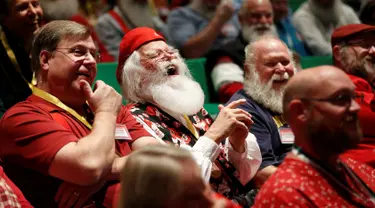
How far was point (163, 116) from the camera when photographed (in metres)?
3.29

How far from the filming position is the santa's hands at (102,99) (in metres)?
2.72

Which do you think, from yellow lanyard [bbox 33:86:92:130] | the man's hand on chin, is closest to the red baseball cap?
the man's hand on chin

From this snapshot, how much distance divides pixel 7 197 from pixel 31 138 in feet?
0.86

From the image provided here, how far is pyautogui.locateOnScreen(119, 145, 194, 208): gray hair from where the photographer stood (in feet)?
5.98

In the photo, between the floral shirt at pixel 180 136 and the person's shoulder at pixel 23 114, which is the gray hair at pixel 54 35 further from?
the floral shirt at pixel 180 136

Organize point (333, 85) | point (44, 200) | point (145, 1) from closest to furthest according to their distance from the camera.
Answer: point (333, 85) → point (44, 200) → point (145, 1)

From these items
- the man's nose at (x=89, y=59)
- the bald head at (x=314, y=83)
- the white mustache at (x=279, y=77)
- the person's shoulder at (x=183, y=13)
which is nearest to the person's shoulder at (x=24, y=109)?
the man's nose at (x=89, y=59)

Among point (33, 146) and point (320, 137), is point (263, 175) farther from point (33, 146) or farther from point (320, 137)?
point (33, 146)

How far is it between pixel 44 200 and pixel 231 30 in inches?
119

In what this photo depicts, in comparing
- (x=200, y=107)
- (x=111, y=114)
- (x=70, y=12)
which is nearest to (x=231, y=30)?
(x=70, y=12)

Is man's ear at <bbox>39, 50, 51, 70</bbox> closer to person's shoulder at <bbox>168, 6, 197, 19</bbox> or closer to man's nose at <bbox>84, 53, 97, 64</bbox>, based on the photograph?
man's nose at <bbox>84, 53, 97, 64</bbox>

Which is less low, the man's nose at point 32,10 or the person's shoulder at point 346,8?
the man's nose at point 32,10

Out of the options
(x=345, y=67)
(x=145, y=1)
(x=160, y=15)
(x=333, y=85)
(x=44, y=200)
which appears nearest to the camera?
(x=333, y=85)

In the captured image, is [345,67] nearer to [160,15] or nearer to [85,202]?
[85,202]
